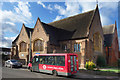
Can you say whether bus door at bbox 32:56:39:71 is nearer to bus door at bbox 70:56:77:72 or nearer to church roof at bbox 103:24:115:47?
bus door at bbox 70:56:77:72

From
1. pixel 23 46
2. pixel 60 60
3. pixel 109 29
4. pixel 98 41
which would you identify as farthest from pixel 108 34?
pixel 23 46

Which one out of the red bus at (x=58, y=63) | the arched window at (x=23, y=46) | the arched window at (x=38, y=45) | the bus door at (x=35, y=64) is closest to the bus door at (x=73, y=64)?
the red bus at (x=58, y=63)

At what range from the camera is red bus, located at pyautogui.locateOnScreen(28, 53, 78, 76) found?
11383 mm

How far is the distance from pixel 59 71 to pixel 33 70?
5.29m

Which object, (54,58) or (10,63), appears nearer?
(54,58)

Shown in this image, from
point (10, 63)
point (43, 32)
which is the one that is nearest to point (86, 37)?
point (43, 32)

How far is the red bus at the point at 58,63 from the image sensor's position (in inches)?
448

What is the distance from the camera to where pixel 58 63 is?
1216 cm

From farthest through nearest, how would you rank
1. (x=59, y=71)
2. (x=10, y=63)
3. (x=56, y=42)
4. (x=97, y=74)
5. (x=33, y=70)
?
(x=56, y=42) < (x=10, y=63) < (x=33, y=70) < (x=97, y=74) < (x=59, y=71)

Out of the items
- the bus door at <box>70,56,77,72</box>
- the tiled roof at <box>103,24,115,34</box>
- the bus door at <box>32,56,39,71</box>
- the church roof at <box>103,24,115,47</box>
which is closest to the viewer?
the bus door at <box>70,56,77,72</box>

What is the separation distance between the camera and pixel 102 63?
2392cm

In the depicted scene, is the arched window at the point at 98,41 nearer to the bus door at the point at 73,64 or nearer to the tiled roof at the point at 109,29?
the tiled roof at the point at 109,29

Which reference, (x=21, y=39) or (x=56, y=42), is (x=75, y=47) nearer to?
(x=56, y=42)

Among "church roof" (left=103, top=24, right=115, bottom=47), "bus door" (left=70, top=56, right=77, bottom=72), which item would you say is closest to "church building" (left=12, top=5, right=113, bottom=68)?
"church roof" (left=103, top=24, right=115, bottom=47)
